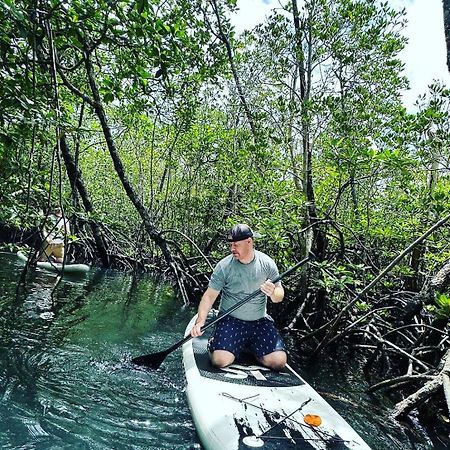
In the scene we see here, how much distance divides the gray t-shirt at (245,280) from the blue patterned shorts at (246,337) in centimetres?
7

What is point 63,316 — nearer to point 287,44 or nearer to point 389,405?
point 389,405

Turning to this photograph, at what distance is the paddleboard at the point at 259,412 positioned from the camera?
251cm

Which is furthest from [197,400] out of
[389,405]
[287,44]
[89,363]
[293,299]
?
[287,44]

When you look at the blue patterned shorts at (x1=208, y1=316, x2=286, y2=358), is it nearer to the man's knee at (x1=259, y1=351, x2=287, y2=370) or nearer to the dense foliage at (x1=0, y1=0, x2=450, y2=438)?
the man's knee at (x1=259, y1=351, x2=287, y2=370)

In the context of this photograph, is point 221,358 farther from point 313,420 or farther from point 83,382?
point 83,382

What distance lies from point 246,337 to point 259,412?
3.41 ft

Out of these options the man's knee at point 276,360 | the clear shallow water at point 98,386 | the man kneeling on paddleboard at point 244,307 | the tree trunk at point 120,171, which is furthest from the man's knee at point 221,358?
the tree trunk at point 120,171

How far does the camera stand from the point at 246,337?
3.82 m

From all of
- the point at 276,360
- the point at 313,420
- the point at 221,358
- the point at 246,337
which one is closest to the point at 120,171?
the point at 246,337

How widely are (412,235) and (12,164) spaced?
220 inches

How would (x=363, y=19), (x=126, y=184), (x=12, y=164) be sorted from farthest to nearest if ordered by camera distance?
(x=126, y=184) < (x=363, y=19) < (x=12, y=164)

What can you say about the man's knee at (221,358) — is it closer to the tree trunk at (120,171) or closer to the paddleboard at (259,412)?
the paddleboard at (259,412)

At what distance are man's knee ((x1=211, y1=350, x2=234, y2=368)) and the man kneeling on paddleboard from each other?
1 cm

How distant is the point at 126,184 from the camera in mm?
7465
